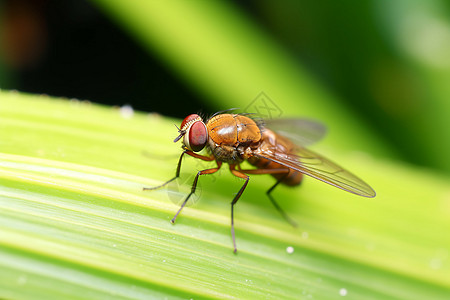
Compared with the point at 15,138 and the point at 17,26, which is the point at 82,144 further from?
the point at 17,26

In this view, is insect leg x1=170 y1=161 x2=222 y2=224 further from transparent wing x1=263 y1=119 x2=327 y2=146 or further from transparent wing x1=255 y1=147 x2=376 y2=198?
transparent wing x1=263 y1=119 x2=327 y2=146

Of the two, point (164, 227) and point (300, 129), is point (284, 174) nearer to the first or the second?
point (300, 129)

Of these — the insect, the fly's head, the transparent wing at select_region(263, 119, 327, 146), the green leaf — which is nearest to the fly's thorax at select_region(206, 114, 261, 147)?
the insect

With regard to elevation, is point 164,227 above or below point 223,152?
below

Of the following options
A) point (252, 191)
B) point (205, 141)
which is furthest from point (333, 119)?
point (205, 141)

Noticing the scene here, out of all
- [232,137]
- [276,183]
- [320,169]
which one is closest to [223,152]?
[232,137]

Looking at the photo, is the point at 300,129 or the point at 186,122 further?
the point at 300,129
